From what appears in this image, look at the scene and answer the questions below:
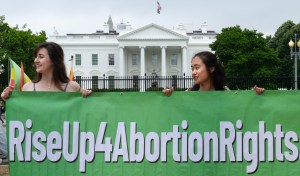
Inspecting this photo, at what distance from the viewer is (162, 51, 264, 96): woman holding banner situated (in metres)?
4.25

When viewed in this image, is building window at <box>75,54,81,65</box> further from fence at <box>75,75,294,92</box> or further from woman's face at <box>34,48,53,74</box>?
woman's face at <box>34,48,53,74</box>

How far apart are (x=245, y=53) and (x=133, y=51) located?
26.9 m

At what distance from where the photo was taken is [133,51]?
78625mm

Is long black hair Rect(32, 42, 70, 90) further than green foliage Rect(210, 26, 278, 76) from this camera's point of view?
No

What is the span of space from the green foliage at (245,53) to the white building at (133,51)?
679 inches

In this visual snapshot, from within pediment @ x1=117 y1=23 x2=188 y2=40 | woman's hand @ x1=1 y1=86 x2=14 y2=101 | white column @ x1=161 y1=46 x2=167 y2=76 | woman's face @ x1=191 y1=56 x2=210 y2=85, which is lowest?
woman's hand @ x1=1 y1=86 x2=14 y2=101

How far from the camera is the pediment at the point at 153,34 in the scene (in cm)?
7281

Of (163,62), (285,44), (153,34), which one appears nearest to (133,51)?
(163,62)

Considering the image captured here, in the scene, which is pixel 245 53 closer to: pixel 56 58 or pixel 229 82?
pixel 229 82

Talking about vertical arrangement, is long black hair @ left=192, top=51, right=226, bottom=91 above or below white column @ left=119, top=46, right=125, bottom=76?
below

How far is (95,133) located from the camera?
4.20m

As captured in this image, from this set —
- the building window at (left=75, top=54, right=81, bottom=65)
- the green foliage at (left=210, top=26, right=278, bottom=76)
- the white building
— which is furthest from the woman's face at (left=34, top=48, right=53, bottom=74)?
the building window at (left=75, top=54, right=81, bottom=65)

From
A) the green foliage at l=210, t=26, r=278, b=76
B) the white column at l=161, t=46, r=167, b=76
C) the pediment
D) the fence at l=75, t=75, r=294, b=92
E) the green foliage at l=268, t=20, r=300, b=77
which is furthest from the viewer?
the white column at l=161, t=46, r=167, b=76

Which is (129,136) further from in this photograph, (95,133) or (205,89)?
(205,89)
